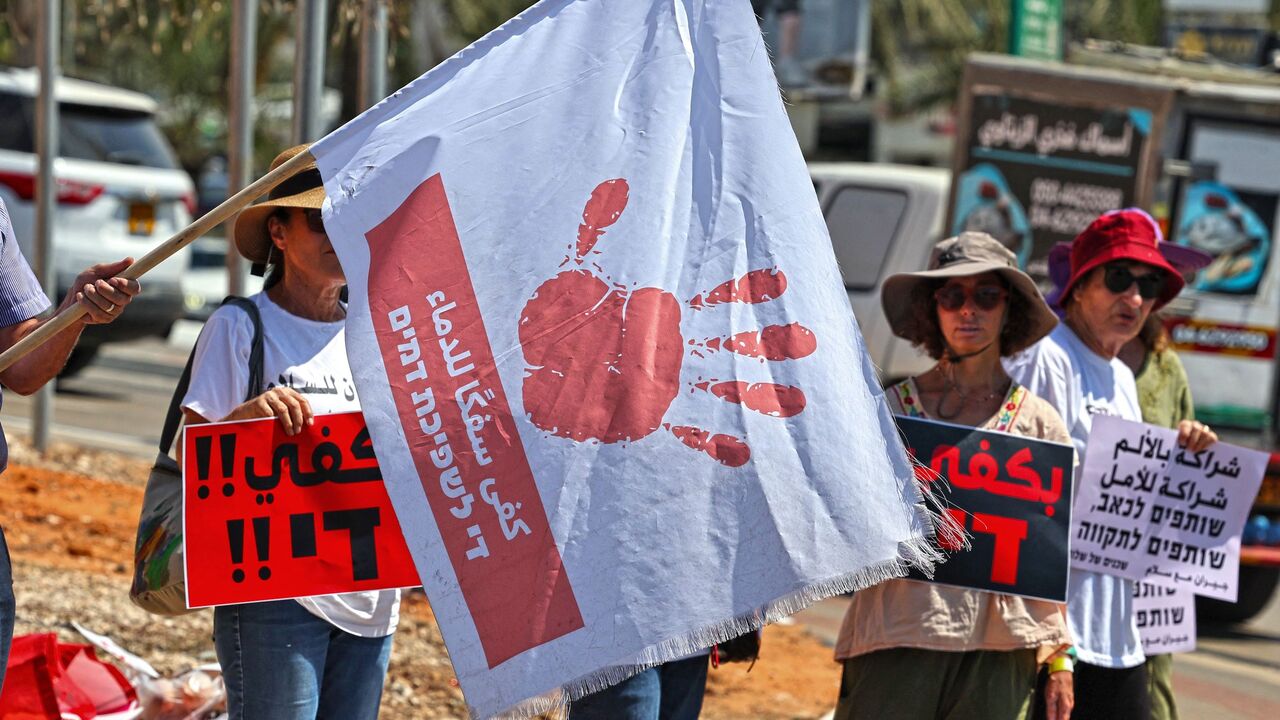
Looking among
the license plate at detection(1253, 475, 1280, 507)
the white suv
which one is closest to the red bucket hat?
the license plate at detection(1253, 475, 1280, 507)

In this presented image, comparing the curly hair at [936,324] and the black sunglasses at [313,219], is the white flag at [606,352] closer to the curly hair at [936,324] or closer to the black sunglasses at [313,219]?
the black sunglasses at [313,219]

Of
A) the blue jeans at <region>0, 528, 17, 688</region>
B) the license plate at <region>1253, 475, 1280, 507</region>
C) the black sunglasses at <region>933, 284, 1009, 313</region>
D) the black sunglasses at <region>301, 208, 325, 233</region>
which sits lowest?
the license plate at <region>1253, 475, 1280, 507</region>

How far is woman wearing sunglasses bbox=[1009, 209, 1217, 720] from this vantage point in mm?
4273

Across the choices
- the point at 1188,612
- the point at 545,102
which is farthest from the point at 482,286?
the point at 1188,612

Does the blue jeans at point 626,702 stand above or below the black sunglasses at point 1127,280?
below

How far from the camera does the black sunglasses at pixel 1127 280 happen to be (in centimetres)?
446

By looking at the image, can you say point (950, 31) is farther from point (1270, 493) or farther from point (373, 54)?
point (373, 54)

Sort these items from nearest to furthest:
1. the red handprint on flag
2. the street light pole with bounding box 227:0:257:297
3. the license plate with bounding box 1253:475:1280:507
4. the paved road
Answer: the red handprint on flag → the paved road → the license plate with bounding box 1253:475:1280:507 → the street light pole with bounding box 227:0:257:297

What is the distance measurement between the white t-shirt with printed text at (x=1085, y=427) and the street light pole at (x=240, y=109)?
510cm

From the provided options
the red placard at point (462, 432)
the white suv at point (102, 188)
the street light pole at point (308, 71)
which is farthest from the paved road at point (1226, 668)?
the white suv at point (102, 188)

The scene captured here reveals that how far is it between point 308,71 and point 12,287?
4068mm

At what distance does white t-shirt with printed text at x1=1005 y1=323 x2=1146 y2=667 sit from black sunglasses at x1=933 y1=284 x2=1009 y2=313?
29cm

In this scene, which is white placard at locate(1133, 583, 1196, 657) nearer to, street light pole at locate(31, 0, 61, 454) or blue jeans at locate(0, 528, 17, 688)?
blue jeans at locate(0, 528, 17, 688)

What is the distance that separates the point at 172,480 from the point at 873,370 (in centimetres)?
156
